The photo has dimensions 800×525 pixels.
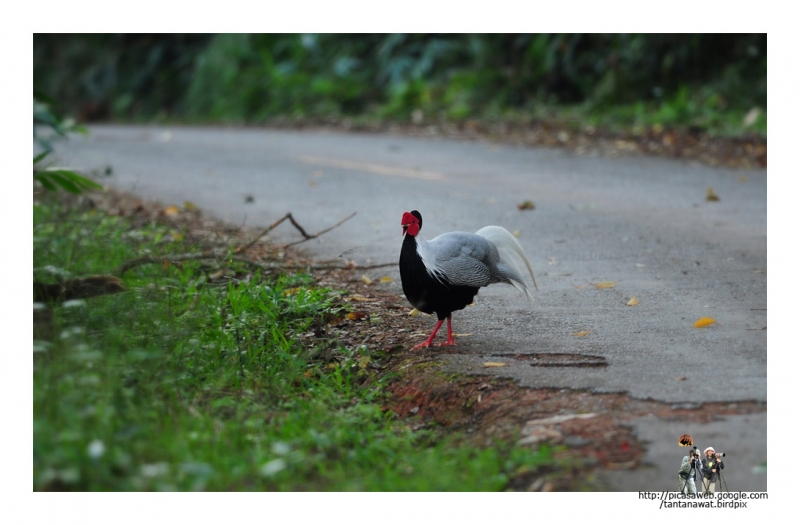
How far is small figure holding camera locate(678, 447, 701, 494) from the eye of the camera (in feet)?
10.8

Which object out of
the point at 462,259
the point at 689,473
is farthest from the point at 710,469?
the point at 462,259

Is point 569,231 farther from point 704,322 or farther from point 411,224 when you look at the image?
point 411,224

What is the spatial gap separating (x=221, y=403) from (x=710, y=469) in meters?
2.20

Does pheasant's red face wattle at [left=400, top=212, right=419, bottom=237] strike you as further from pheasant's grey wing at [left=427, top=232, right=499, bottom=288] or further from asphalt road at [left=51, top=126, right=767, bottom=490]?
asphalt road at [left=51, top=126, right=767, bottom=490]

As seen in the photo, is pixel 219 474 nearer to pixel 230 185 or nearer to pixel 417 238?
pixel 417 238

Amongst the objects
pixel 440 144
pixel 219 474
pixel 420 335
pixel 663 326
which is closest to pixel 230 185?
pixel 440 144

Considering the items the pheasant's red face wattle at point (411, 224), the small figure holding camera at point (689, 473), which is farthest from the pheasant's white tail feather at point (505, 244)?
the small figure holding camera at point (689, 473)

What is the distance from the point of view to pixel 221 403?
167 inches

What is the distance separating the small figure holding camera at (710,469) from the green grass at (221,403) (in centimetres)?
56

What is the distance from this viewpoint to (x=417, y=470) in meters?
3.57

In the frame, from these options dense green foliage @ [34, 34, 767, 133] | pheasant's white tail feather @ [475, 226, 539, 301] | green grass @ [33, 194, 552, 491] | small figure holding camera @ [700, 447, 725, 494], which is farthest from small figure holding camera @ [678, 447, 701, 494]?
dense green foliage @ [34, 34, 767, 133]

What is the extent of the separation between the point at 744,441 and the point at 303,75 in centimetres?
1644

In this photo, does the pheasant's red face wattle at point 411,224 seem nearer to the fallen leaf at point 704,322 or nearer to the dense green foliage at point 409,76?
the fallen leaf at point 704,322

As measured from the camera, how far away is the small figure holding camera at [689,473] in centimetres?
329
